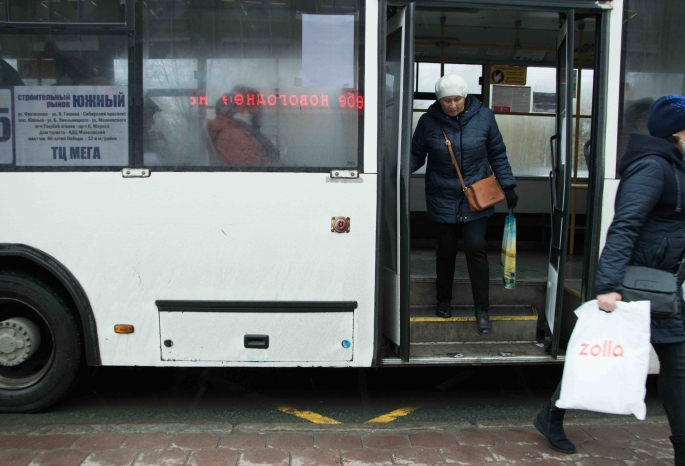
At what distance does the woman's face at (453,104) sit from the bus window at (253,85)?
76 cm

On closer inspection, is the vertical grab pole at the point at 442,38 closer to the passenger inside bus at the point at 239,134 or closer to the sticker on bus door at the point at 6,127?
the passenger inside bus at the point at 239,134

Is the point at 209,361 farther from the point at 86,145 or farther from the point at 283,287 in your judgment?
the point at 86,145

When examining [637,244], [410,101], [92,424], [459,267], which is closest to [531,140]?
[459,267]

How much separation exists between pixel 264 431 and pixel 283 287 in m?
0.85

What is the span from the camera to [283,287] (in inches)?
139

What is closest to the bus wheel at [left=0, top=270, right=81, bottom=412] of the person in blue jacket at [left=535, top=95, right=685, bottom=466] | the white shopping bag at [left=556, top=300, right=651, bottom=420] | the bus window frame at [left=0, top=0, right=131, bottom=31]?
the bus window frame at [left=0, top=0, right=131, bottom=31]

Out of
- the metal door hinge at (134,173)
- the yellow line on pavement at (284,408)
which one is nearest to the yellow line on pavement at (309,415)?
the yellow line on pavement at (284,408)

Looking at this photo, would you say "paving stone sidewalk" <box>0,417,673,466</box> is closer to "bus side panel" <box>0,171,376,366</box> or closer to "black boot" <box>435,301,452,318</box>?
"bus side panel" <box>0,171,376,366</box>

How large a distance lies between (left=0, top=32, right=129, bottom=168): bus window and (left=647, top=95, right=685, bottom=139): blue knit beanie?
113 inches

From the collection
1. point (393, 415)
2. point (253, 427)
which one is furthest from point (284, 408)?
point (393, 415)

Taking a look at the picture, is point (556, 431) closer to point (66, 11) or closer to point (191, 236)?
point (191, 236)

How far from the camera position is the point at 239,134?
353cm

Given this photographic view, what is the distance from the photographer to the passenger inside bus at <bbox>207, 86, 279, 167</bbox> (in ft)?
11.5

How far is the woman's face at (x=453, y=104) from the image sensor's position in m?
3.95
